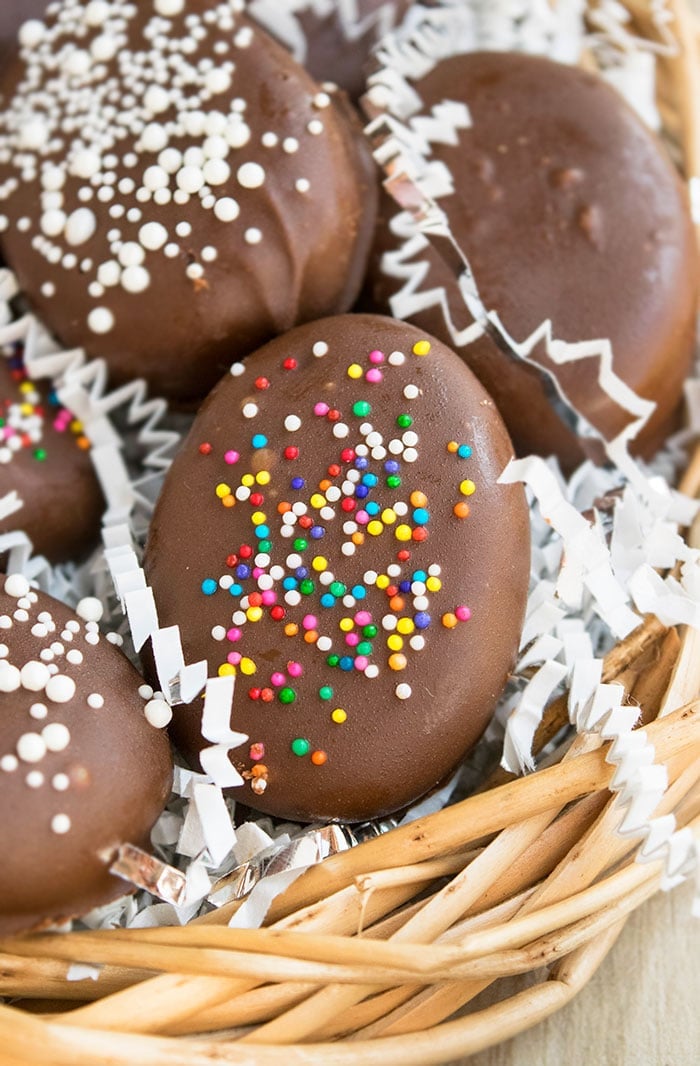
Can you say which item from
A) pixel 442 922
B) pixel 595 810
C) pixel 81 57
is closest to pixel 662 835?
pixel 595 810

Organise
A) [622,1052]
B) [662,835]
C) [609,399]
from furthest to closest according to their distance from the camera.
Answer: [609,399]
[622,1052]
[662,835]

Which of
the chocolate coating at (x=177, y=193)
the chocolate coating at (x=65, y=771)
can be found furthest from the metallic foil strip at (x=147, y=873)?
the chocolate coating at (x=177, y=193)

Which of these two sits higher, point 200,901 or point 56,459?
point 56,459

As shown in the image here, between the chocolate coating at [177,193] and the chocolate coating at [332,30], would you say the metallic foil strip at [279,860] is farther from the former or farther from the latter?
the chocolate coating at [332,30]

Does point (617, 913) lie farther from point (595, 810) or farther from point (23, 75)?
point (23, 75)

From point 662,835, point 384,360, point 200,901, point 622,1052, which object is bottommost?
point 622,1052

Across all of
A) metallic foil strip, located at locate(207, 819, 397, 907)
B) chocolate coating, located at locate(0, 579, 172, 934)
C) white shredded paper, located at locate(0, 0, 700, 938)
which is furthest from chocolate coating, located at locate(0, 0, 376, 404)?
metallic foil strip, located at locate(207, 819, 397, 907)

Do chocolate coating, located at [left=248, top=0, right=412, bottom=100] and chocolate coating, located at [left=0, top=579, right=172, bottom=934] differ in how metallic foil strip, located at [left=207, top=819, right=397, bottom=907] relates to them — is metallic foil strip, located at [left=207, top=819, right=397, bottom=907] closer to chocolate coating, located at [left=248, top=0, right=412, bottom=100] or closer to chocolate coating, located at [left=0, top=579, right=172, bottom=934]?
chocolate coating, located at [left=0, top=579, right=172, bottom=934]
